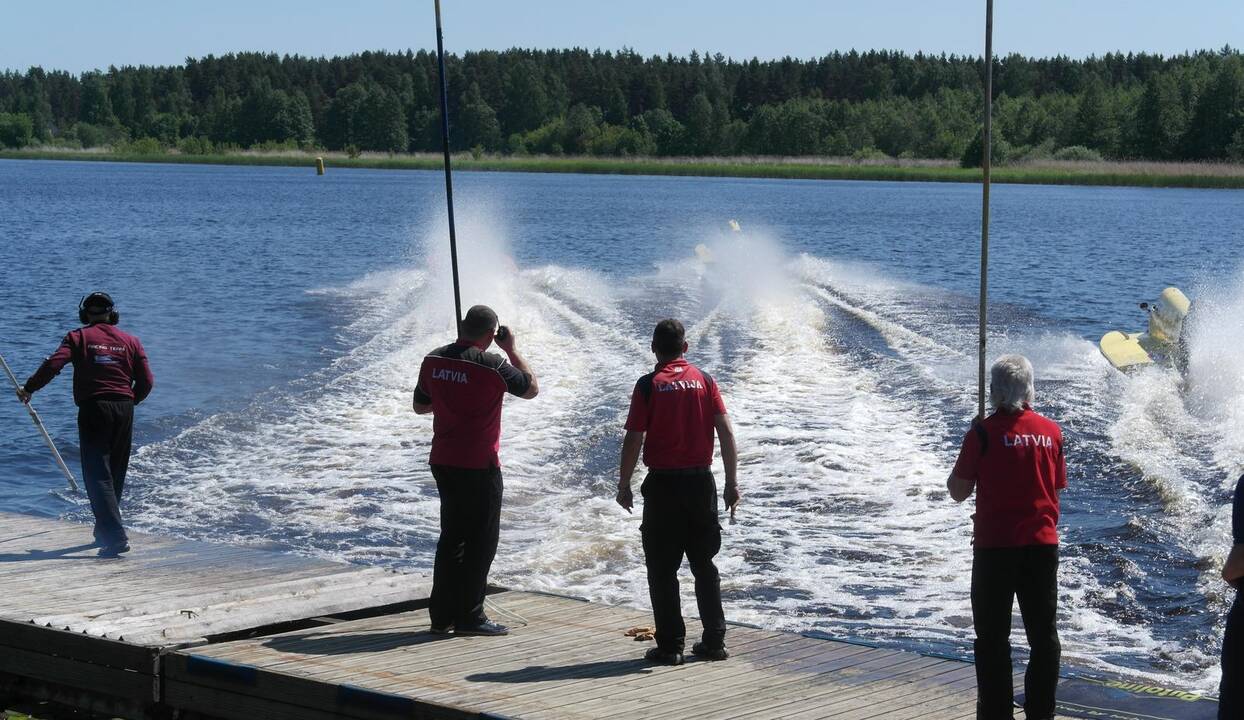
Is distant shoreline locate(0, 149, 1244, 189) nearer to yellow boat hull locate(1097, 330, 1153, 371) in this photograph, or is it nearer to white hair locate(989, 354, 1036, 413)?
yellow boat hull locate(1097, 330, 1153, 371)

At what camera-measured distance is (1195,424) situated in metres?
19.2

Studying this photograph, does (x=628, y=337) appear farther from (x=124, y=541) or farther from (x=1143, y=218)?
(x=1143, y=218)

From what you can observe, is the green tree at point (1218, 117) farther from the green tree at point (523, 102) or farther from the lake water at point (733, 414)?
the green tree at point (523, 102)

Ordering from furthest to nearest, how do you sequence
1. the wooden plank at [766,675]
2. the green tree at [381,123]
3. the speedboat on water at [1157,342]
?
1. the green tree at [381,123]
2. the speedboat on water at [1157,342]
3. the wooden plank at [766,675]

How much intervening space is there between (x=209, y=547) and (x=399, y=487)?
4473mm

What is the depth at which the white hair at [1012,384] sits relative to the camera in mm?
6625

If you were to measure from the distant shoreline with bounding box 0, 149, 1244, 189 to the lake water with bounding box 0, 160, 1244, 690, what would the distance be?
57.1m

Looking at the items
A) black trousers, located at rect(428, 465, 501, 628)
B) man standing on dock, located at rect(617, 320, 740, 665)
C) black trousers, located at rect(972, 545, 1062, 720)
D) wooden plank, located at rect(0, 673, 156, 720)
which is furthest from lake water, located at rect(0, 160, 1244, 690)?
wooden plank, located at rect(0, 673, 156, 720)

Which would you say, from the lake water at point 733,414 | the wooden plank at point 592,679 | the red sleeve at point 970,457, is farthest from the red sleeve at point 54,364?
the red sleeve at point 970,457

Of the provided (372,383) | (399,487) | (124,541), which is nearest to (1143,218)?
(372,383)

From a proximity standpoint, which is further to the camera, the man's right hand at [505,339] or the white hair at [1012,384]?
the man's right hand at [505,339]

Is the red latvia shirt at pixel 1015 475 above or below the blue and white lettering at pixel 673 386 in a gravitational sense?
below

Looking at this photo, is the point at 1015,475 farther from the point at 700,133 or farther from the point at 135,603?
the point at 700,133

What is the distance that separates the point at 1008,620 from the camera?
22.2ft
